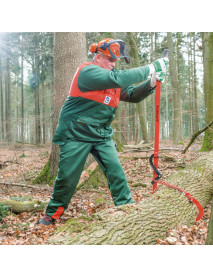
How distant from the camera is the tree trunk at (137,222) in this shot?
6.44ft

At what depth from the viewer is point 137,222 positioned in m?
2.13

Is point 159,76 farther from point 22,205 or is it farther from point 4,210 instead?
point 4,210

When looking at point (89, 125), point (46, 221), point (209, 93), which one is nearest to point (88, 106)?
point (89, 125)

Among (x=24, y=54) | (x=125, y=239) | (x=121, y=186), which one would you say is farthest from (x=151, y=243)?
(x=24, y=54)

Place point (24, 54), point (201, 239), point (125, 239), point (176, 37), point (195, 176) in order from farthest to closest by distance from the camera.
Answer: point (24, 54) → point (176, 37) → point (195, 176) → point (201, 239) → point (125, 239)

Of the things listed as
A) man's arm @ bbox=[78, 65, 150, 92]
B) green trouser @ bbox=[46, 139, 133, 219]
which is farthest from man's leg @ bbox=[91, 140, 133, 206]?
man's arm @ bbox=[78, 65, 150, 92]

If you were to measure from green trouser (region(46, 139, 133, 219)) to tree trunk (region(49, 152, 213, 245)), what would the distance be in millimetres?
351

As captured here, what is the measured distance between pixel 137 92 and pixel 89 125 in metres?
0.80

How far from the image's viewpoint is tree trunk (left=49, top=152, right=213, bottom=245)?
1.96 metres

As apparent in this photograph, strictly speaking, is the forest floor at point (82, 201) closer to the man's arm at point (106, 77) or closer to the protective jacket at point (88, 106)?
the protective jacket at point (88, 106)

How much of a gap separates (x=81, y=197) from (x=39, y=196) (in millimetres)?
699

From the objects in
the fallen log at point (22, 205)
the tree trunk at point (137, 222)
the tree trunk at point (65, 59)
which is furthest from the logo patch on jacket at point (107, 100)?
the fallen log at point (22, 205)

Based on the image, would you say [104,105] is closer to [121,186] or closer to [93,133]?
[93,133]

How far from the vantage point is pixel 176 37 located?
10.4 m
